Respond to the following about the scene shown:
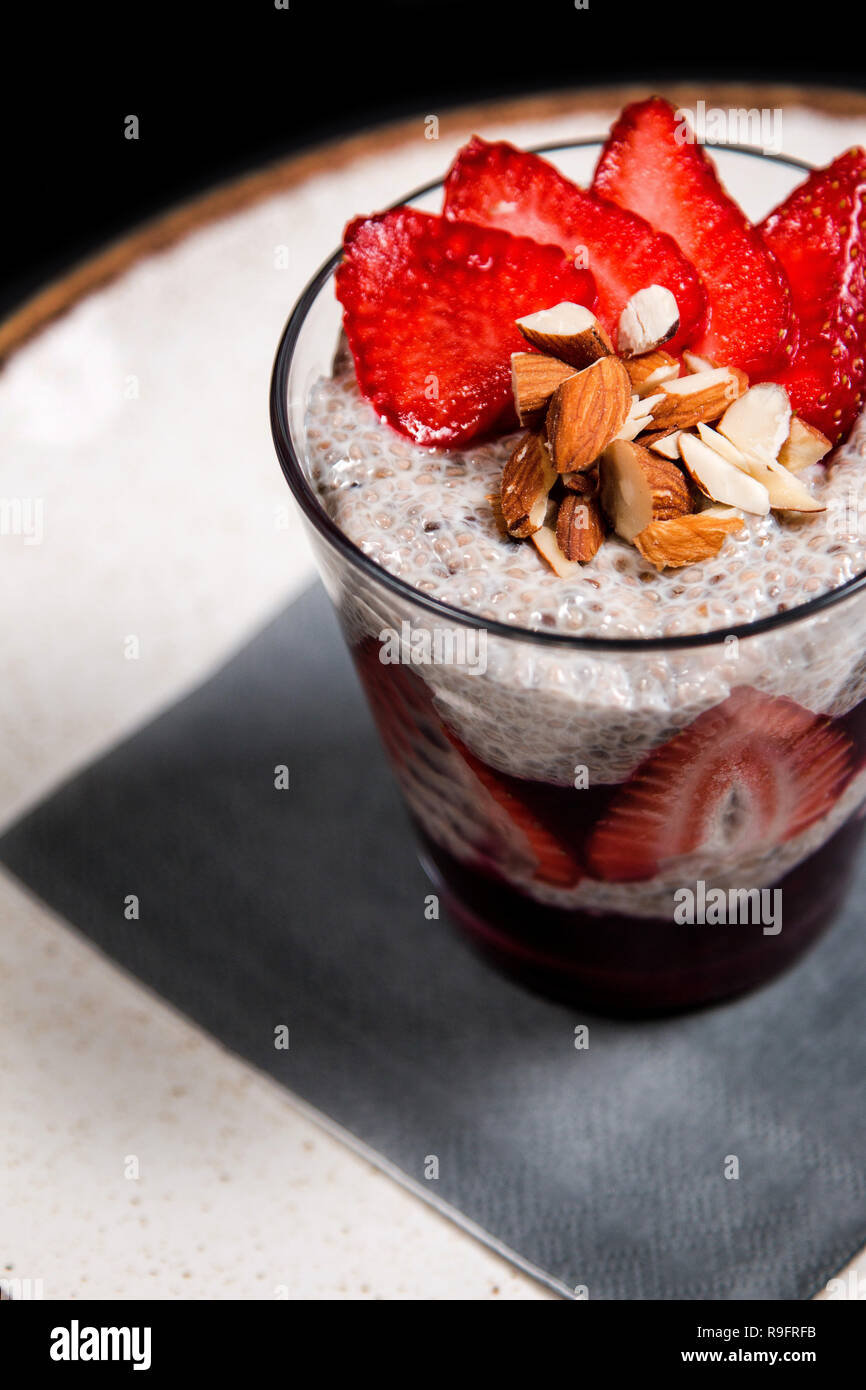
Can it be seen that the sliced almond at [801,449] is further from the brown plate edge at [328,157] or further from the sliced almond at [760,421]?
the brown plate edge at [328,157]

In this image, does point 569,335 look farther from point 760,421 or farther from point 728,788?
point 728,788

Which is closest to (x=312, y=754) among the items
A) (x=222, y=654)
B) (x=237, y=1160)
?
(x=222, y=654)

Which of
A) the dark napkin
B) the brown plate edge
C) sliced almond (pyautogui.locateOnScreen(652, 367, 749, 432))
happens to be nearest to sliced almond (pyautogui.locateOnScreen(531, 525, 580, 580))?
sliced almond (pyautogui.locateOnScreen(652, 367, 749, 432))

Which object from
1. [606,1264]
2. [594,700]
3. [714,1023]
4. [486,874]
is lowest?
[606,1264]

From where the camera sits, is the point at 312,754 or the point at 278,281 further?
the point at 278,281

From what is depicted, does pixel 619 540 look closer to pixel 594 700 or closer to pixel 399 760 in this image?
pixel 594 700

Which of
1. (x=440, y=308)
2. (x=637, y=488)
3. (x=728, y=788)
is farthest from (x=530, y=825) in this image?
(x=440, y=308)
